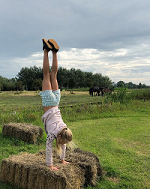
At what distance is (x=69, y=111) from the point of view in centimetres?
1043

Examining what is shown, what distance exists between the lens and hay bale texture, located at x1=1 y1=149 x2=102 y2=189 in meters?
2.90

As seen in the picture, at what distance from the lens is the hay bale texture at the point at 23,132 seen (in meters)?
5.55

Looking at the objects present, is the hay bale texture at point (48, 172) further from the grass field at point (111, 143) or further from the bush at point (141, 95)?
the bush at point (141, 95)

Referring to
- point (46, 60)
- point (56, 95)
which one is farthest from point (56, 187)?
point (46, 60)

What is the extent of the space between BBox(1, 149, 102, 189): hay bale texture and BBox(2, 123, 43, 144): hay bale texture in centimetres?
183

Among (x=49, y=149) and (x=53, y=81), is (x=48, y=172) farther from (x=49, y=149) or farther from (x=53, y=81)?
(x=53, y=81)

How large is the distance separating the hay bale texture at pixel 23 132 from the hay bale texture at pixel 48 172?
6.00 ft

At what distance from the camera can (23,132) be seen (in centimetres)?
561

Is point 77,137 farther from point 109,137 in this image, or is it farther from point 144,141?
point 144,141

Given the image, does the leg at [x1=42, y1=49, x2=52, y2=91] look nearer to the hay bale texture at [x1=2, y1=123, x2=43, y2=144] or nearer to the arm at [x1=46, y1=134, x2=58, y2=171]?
the arm at [x1=46, y1=134, x2=58, y2=171]

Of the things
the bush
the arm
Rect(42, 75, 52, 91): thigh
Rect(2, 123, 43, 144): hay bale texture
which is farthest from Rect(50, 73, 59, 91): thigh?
the bush

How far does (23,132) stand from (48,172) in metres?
2.91

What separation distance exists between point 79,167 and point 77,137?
3.34 m

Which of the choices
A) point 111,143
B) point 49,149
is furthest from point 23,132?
point 49,149
